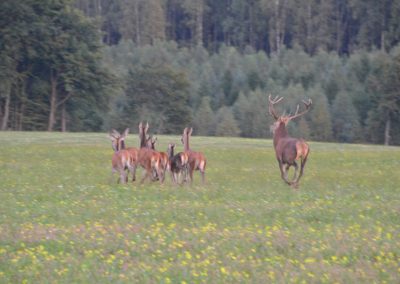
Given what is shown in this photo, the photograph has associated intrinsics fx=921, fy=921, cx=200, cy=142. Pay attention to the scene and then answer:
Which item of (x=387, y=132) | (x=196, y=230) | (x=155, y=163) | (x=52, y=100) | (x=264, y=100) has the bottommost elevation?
(x=196, y=230)

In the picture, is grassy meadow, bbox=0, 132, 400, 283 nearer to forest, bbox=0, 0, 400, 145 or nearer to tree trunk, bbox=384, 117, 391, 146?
forest, bbox=0, 0, 400, 145

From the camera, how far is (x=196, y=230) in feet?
42.8

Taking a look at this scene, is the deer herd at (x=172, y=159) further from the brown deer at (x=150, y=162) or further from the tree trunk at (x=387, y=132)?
the tree trunk at (x=387, y=132)

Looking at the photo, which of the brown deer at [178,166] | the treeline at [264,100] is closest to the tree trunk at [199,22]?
the treeline at [264,100]

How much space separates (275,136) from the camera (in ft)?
73.2

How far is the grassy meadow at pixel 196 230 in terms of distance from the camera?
35.1 feet

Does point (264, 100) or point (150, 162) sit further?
point (264, 100)

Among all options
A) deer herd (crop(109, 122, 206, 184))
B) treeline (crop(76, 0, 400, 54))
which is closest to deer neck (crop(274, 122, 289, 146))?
deer herd (crop(109, 122, 206, 184))

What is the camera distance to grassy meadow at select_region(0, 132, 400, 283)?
10695mm

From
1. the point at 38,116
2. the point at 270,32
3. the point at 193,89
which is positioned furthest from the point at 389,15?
the point at 38,116

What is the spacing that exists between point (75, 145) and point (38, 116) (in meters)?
18.7

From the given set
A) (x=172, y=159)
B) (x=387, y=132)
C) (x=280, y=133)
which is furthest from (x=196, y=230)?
(x=387, y=132)

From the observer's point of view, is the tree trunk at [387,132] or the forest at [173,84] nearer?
the forest at [173,84]

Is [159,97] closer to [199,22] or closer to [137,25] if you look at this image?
[137,25]
